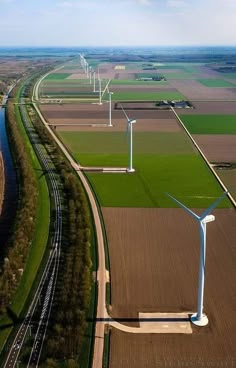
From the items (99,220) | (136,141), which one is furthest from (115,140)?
(99,220)

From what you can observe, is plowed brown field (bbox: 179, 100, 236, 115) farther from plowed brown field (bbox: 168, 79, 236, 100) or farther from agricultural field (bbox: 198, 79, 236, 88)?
agricultural field (bbox: 198, 79, 236, 88)

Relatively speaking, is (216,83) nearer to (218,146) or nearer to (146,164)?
(218,146)

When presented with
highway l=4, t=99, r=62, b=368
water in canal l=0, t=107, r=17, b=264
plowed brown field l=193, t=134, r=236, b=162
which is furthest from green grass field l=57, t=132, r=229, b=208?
water in canal l=0, t=107, r=17, b=264

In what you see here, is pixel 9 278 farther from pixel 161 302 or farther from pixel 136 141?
pixel 136 141

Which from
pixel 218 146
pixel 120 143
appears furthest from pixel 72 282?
pixel 218 146

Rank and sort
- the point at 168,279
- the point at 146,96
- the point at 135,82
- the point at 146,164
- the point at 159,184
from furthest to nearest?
the point at 135,82 < the point at 146,96 < the point at 146,164 < the point at 159,184 < the point at 168,279
